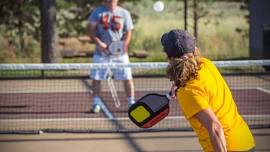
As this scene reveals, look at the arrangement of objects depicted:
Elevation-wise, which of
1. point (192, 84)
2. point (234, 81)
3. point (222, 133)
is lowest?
point (234, 81)

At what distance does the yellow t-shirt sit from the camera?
119 inches

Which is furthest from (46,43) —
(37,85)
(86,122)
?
(86,122)

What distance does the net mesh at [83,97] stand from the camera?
6992 millimetres

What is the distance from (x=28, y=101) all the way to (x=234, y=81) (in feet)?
14.7

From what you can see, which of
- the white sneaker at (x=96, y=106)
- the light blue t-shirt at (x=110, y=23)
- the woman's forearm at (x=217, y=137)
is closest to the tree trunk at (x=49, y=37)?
the white sneaker at (x=96, y=106)

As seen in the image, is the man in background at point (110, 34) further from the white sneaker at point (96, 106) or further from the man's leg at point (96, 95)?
the white sneaker at point (96, 106)

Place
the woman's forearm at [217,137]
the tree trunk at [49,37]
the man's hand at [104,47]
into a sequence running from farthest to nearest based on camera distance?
the tree trunk at [49,37] < the man's hand at [104,47] < the woman's forearm at [217,137]

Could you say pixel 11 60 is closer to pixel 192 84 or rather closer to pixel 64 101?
pixel 64 101

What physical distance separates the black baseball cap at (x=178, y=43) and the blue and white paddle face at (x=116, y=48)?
4.86m

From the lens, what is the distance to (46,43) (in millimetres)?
13906

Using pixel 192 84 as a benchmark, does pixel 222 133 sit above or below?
below

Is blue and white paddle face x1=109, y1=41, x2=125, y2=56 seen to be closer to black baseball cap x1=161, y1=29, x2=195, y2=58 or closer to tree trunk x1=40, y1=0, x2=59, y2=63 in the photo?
black baseball cap x1=161, y1=29, x2=195, y2=58

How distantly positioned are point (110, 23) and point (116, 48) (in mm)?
383

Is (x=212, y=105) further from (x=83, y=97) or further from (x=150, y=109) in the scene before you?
(x=83, y=97)
